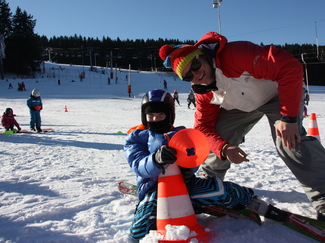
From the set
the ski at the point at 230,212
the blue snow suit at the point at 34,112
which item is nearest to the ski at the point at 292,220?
the ski at the point at 230,212

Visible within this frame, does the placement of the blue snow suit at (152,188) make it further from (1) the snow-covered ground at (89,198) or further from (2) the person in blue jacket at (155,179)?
(1) the snow-covered ground at (89,198)

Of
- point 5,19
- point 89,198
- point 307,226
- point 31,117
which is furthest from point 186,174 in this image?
point 5,19

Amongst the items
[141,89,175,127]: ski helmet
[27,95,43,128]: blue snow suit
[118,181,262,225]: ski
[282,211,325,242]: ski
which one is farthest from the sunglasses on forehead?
[27,95,43,128]: blue snow suit

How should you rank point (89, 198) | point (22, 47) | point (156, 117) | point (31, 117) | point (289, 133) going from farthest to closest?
1. point (22, 47)
2. point (31, 117)
3. point (89, 198)
4. point (156, 117)
5. point (289, 133)

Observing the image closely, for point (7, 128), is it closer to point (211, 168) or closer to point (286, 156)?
point (211, 168)

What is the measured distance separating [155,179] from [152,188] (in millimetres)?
109

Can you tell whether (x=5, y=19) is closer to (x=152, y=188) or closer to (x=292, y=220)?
(x=152, y=188)

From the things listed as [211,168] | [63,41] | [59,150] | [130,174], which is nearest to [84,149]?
[59,150]

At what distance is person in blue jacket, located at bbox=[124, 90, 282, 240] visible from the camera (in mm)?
2008

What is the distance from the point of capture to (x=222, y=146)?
240 centimetres

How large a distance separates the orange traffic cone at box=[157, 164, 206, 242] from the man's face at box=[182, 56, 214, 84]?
797 mm

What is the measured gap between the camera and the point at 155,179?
7.04ft

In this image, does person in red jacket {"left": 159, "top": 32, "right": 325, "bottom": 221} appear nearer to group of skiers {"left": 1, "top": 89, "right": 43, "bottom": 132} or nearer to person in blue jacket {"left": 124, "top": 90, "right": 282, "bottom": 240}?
person in blue jacket {"left": 124, "top": 90, "right": 282, "bottom": 240}

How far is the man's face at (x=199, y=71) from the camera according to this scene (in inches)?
87.5
